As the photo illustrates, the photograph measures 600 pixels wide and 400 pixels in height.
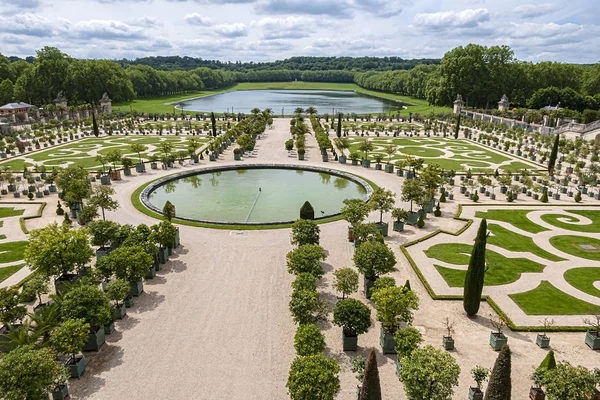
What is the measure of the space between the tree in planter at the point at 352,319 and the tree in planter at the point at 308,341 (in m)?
1.98

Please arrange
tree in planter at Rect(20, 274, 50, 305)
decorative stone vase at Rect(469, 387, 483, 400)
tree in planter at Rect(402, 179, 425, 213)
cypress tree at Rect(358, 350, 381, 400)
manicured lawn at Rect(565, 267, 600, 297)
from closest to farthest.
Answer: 1. cypress tree at Rect(358, 350, 381, 400)
2. decorative stone vase at Rect(469, 387, 483, 400)
3. tree in planter at Rect(20, 274, 50, 305)
4. manicured lawn at Rect(565, 267, 600, 297)
5. tree in planter at Rect(402, 179, 425, 213)

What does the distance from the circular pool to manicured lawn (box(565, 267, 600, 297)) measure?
17786mm

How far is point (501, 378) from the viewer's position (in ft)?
44.6

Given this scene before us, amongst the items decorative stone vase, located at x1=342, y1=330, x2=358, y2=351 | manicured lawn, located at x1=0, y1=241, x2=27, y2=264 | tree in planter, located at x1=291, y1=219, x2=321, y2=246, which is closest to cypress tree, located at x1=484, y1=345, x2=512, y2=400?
decorative stone vase, located at x1=342, y1=330, x2=358, y2=351

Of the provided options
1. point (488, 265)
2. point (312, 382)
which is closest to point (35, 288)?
point (312, 382)

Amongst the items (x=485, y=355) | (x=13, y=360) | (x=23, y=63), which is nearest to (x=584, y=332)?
(x=485, y=355)

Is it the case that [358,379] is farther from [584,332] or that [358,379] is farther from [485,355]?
[584,332]

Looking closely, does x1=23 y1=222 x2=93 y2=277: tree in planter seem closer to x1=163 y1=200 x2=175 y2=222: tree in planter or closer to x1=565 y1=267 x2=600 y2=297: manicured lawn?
x1=163 y1=200 x2=175 y2=222: tree in planter

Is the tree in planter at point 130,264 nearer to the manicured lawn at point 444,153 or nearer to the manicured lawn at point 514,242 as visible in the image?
the manicured lawn at point 514,242

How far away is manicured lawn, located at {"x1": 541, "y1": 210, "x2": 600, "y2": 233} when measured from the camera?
110 feet

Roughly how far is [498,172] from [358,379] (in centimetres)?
4364

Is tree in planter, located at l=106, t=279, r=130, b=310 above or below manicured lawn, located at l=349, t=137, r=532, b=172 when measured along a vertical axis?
below

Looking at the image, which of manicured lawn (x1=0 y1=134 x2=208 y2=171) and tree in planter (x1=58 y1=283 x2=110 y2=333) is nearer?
tree in planter (x1=58 y1=283 x2=110 y2=333)

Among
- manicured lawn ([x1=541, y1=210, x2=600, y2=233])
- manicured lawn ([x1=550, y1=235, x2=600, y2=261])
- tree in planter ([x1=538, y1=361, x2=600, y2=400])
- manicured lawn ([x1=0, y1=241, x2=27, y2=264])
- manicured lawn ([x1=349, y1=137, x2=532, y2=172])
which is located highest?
manicured lawn ([x1=349, y1=137, x2=532, y2=172])
